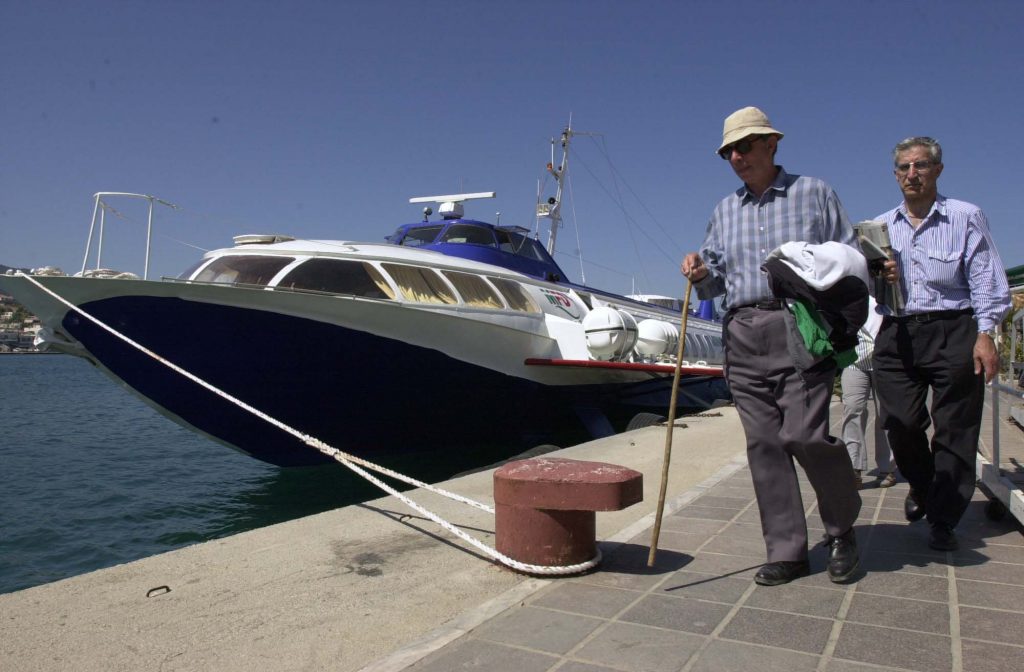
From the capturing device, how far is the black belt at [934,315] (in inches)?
145

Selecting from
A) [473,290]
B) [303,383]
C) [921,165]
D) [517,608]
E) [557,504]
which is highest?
[921,165]

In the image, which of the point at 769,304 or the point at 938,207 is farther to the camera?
the point at 938,207

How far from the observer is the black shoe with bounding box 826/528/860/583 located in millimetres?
3178

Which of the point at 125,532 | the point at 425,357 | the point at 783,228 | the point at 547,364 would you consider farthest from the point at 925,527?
the point at 125,532

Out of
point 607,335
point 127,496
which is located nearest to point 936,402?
point 607,335

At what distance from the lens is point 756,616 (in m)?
2.80

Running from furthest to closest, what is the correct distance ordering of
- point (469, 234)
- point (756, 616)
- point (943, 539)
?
point (469, 234) < point (943, 539) < point (756, 616)

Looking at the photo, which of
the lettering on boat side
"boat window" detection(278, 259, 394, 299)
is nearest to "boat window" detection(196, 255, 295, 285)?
"boat window" detection(278, 259, 394, 299)

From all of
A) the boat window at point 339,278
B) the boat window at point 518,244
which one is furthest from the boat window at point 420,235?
the boat window at point 339,278

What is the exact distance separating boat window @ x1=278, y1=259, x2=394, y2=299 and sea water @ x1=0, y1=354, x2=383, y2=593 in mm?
2570

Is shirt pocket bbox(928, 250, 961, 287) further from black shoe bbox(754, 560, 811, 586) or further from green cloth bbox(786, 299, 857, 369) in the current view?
black shoe bbox(754, 560, 811, 586)

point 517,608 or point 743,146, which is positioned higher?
point 743,146

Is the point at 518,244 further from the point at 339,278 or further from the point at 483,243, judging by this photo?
the point at 339,278

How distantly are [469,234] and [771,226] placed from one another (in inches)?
386
